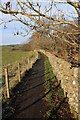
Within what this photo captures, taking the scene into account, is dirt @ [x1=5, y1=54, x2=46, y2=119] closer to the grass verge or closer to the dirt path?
the dirt path

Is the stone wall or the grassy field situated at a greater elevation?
the stone wall

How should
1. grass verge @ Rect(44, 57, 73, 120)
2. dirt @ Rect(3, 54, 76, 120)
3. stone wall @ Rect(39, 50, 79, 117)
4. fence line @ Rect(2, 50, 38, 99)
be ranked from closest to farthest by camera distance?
stone wall @ Rect(39, 50, 79, 117) < grass verge @ Rect(44, 57, 73, 120) < dirt @ Rect(3, 54, 76, 120) < fence line @ Rect(2, 50, 38, 99)

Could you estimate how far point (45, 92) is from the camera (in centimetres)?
989

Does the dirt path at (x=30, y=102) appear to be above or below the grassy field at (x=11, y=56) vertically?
above

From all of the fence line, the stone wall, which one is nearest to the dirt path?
the fence line

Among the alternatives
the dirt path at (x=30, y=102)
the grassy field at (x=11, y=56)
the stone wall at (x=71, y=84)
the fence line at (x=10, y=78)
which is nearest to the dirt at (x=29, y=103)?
the dirt path at (x=30, y=102)

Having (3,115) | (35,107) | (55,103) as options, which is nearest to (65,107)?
(55,103)

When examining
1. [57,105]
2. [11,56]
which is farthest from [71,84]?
[11,56]

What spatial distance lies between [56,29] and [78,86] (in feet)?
9.61

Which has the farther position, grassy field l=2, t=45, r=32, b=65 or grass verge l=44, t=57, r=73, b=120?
grassy field l=2, t=45, r=32, b=65

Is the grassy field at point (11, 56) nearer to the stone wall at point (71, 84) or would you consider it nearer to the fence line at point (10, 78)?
the fence line at point (10, 78)

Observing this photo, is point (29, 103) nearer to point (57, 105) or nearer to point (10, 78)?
point (57, 105)

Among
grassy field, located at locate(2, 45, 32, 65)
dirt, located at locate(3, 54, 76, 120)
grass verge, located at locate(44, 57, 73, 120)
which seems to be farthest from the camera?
grassy field, located at locate(2, 45, 32, 65)

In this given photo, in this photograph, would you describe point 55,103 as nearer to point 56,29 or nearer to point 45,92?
point 45,92
